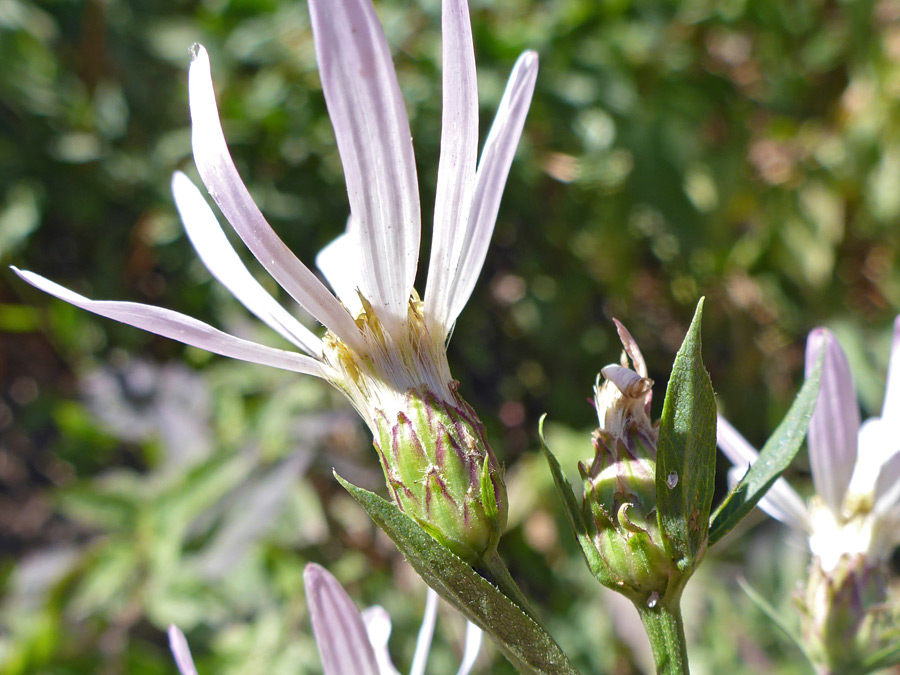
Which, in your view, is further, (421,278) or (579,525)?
(421,278)

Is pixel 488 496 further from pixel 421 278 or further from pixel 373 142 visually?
pixel 421 278

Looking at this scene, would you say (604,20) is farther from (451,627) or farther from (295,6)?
(451,627)

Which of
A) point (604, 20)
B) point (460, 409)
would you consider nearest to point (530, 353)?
point (604, 20)

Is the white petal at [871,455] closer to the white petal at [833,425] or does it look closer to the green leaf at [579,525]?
the white petal at [833,425]

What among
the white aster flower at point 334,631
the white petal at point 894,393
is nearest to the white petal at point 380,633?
the white aster flower at point 334,631

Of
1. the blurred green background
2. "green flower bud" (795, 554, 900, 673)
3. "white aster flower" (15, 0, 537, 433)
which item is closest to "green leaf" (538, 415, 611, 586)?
"white aster flower" (15, 0, 537, 433)

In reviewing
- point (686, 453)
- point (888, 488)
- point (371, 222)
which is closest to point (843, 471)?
point (888, 488)

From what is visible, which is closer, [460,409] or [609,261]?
[460,409]
